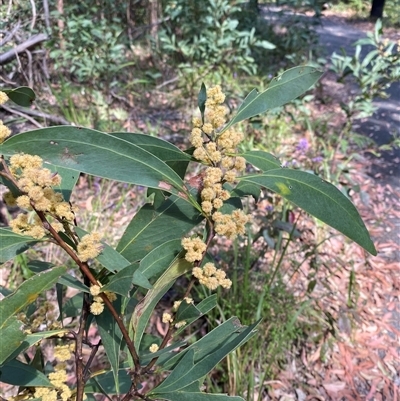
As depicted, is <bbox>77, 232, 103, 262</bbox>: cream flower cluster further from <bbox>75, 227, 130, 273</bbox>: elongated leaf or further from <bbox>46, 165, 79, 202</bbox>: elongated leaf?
<bbox>46, 165, 79, 202</bbox>: elongated leaf

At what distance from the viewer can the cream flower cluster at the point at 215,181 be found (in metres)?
0.54

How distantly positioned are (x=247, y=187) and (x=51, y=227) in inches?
11.5

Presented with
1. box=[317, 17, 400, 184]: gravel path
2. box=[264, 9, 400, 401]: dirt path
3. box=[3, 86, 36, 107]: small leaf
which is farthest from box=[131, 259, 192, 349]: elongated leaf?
box=[317, 17, 400, 184]: gravel path

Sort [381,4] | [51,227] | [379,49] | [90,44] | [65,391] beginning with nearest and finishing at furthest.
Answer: [51,227]
[65,391]
[379,49]
[90,44]
[381,4]

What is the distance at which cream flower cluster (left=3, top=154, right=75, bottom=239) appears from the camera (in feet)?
1.49

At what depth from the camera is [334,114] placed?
11.3ft

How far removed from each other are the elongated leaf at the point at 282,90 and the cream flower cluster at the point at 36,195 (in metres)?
0.29

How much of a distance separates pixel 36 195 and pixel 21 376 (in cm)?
35

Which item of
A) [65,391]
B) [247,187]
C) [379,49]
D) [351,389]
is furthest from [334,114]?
[65,391]

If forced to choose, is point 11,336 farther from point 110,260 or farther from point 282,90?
point 282,90

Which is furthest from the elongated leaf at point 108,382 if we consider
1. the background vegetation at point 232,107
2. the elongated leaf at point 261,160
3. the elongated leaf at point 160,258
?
the background vegetation at point 232,107

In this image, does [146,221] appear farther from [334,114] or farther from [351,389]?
[334,114]

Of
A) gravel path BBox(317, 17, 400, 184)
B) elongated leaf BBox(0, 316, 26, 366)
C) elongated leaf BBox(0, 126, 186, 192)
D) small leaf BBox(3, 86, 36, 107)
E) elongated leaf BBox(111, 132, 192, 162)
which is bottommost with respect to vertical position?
gravel path BBox(317, 17, 400, 184)

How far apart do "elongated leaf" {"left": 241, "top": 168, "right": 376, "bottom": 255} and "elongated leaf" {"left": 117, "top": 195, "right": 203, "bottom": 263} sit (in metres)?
0.14
